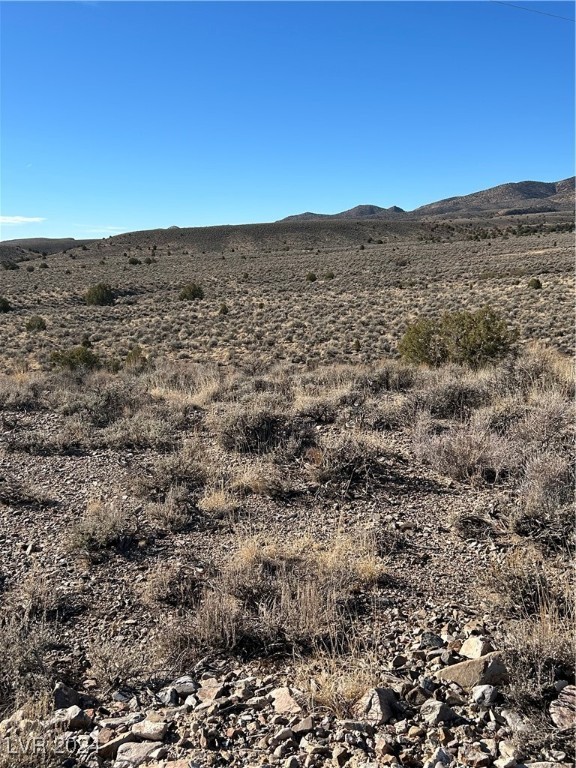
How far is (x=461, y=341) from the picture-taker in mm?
12641

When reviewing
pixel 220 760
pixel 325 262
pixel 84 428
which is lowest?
pixel 220 760

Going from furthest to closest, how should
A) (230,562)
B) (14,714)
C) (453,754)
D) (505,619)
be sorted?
1. (230,562)
2. (505,619)
3. (14,714)
4. (453,754)

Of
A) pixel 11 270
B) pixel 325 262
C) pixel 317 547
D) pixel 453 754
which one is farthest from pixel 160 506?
pixel 11 270

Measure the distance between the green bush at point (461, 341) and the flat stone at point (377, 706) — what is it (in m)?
10.1

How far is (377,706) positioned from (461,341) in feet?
35.1

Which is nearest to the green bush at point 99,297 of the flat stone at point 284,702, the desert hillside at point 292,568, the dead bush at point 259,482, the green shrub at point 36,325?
the green shrub at point 36,325

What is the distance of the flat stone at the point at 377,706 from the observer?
288 cm

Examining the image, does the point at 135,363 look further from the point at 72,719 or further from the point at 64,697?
the point at 72,719

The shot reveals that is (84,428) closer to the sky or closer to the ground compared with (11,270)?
closer to the ground

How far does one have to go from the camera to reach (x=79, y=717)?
3074 mm

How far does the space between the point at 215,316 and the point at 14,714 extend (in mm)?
29294

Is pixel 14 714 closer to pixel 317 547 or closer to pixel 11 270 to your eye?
pixel 317 547

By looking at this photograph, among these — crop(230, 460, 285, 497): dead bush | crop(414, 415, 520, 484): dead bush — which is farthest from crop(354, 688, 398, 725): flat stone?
crop(414, 415, 520, 484): dead bush

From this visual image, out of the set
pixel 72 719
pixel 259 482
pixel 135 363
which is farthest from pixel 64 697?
pixel 135 363
